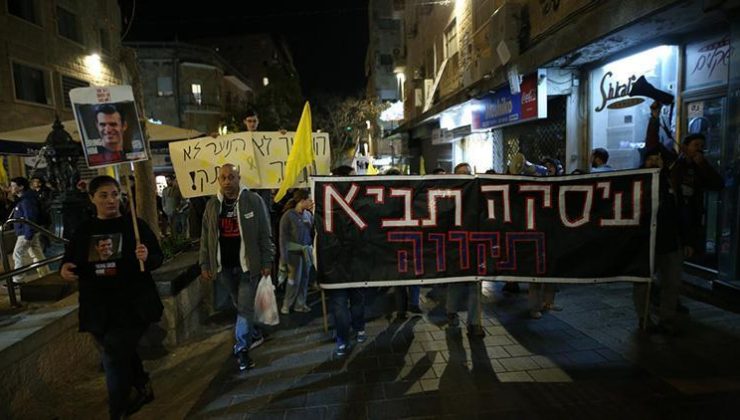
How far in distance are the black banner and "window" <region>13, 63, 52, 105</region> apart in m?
19.8

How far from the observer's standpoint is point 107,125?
423 cm

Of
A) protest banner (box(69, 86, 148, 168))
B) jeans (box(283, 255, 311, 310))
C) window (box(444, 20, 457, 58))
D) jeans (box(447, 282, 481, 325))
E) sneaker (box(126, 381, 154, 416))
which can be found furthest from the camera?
window (box(444, 20, 457, 58))

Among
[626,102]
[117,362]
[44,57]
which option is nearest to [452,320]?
[117,362]

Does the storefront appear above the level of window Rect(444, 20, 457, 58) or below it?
below

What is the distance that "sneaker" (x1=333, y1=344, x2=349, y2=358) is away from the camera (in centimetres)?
478

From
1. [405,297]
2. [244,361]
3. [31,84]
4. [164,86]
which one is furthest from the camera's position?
[164,86]

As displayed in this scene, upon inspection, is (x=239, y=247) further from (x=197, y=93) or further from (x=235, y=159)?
(x=197, y=93)

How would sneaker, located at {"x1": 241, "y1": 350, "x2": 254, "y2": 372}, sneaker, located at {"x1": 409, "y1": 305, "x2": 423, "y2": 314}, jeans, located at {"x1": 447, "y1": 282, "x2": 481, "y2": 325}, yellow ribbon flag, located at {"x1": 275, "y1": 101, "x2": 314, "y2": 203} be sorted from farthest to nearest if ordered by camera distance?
sneaker, located at {"x1": 409, "y1": 305, "x2": 423, "y2": 314}
yellow ribbon flag, located at {"x1": 275, "y1": 101, "x2": 314, "y2": 203}
jeans, located at {"x1": 447, "y1": 282, "x2": 481, "y2": 325}
sneaker, located at {"x1": 241, "y1": 350, "x2": 254, "y2": 372}

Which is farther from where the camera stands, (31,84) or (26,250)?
(31,84)

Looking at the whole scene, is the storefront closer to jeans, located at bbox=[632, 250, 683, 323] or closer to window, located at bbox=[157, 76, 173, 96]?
jeans, located at bbox=[632, 250, 683, 323]

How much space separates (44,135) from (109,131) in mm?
7267

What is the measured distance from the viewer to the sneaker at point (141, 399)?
3893 millimetres

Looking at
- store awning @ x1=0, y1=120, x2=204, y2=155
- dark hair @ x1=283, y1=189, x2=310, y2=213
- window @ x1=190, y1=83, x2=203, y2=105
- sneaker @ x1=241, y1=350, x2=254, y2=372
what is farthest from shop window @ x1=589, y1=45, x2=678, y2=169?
window @ x1=190, y1=83, x2=203, y2=105

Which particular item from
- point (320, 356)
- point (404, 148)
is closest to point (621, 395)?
point (320, 356)
